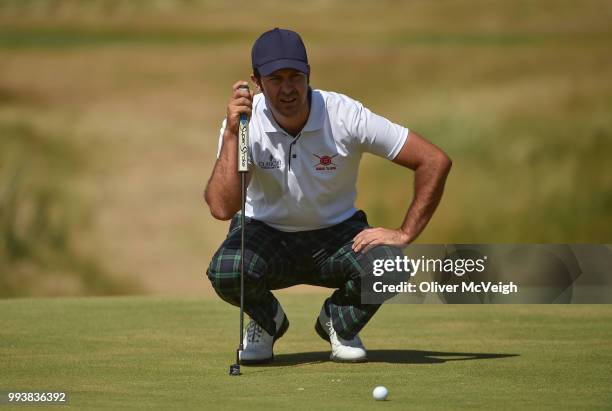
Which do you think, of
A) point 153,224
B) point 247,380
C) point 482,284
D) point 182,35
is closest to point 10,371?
point 247,380

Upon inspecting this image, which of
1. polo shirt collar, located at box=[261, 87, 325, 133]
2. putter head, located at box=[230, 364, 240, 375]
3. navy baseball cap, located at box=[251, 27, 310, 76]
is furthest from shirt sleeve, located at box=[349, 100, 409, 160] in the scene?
putter head, located at box=[230, 364, 240, 375]

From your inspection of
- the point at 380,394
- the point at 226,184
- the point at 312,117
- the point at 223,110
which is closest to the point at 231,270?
the point at 226,184

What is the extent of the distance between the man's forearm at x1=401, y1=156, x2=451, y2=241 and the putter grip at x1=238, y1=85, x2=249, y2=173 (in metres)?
0.66

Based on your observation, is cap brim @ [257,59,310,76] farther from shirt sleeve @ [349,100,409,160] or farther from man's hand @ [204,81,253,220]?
shirt sleeve @ [349,100,409,160]

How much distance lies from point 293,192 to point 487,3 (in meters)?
9.17

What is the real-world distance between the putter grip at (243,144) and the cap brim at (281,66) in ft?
0.65

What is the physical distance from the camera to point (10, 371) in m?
4.64

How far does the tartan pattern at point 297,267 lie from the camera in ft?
16.2

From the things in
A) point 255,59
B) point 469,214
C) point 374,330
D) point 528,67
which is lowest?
point 374,330

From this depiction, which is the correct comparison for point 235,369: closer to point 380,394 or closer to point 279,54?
point 380,394

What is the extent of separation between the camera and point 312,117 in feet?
16.3

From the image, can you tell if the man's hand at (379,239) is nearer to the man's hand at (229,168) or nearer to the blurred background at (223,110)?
the man's hand at (229,168)

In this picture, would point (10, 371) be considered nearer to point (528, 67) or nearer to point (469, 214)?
point (469, 214)

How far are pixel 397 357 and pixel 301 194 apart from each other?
0.75 meters
